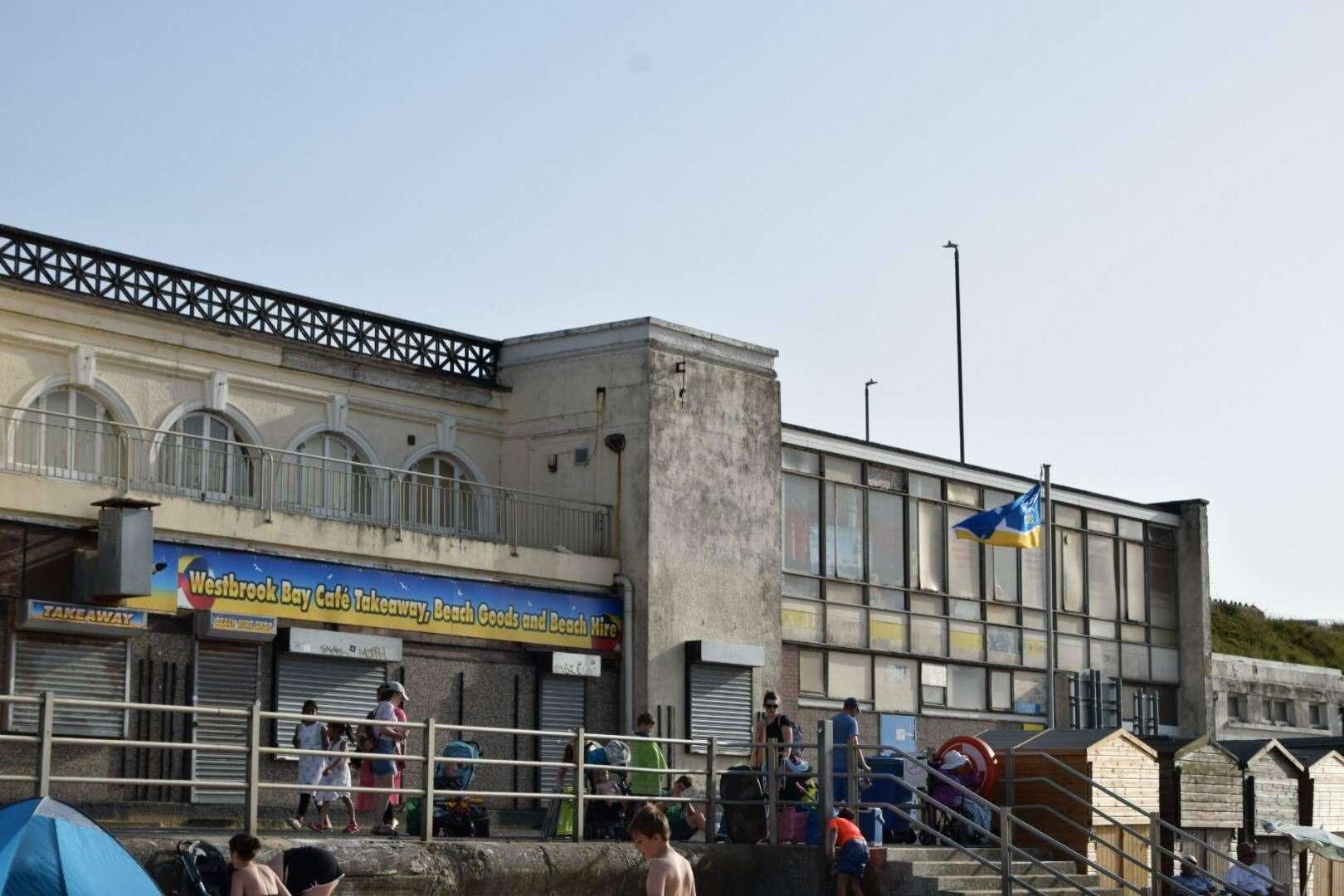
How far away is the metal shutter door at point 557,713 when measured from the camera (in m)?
28.9

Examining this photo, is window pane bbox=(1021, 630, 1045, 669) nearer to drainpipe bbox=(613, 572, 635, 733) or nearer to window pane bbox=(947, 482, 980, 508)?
window pane bbox=(947, 482, 980, 508)

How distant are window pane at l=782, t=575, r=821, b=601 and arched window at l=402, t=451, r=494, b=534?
5641 millimetres

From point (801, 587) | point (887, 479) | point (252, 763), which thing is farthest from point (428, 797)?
point (887, 479)

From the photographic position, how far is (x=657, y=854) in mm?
12906

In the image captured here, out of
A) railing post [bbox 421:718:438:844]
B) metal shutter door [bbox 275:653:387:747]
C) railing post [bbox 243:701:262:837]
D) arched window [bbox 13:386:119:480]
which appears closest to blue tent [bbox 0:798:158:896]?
railing post [bbox 243:701:262:837]

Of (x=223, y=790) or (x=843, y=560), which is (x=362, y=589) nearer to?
(x=223, y=790)

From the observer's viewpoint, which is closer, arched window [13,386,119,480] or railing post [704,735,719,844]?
railing post [704,735,719,844]

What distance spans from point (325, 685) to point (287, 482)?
3.19 meters

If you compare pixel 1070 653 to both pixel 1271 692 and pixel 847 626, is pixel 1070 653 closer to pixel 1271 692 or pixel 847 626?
pixel 847 626

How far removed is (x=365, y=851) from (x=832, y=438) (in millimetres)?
19182

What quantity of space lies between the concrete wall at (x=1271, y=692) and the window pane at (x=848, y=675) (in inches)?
465

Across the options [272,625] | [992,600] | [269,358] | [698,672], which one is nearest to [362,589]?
[272,625]

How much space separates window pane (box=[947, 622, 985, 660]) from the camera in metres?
37.1

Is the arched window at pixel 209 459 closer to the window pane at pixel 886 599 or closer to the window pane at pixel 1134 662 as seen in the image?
the window pane at pixel 886 599
